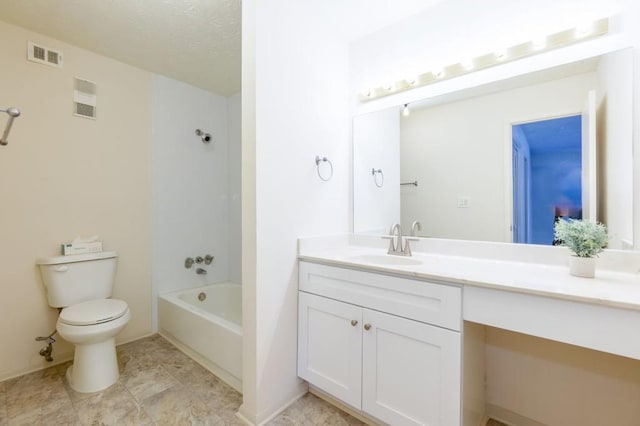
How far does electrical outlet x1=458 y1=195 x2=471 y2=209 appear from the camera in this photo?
168 cm

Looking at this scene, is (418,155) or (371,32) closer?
(418,155)

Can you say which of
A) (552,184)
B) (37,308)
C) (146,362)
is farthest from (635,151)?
(37,308)

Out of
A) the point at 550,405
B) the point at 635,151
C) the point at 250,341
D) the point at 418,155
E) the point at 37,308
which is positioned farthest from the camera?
the point at 37,308

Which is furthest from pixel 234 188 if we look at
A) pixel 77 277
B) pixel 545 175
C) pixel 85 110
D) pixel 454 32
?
pixel 545 175

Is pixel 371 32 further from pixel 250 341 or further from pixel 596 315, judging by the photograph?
Answer: pixel 250 341

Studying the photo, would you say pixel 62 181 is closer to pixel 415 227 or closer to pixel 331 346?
pixel 331 346

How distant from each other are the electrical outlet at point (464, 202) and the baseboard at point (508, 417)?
107 cm

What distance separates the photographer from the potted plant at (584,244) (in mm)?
1155

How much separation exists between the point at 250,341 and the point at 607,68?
2.14m

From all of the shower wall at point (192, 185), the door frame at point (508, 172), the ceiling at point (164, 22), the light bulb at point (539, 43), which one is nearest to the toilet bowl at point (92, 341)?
the shower wall at point (192, 185)

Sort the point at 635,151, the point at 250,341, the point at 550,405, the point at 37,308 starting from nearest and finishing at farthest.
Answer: the point at 635,151
the point at 550,405
the point at 250,341
the point at 37,308

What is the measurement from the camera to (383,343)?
135 centimetres

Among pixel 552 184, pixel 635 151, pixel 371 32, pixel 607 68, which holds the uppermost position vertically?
pixel 371 32

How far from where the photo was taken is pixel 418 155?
6.17ft
